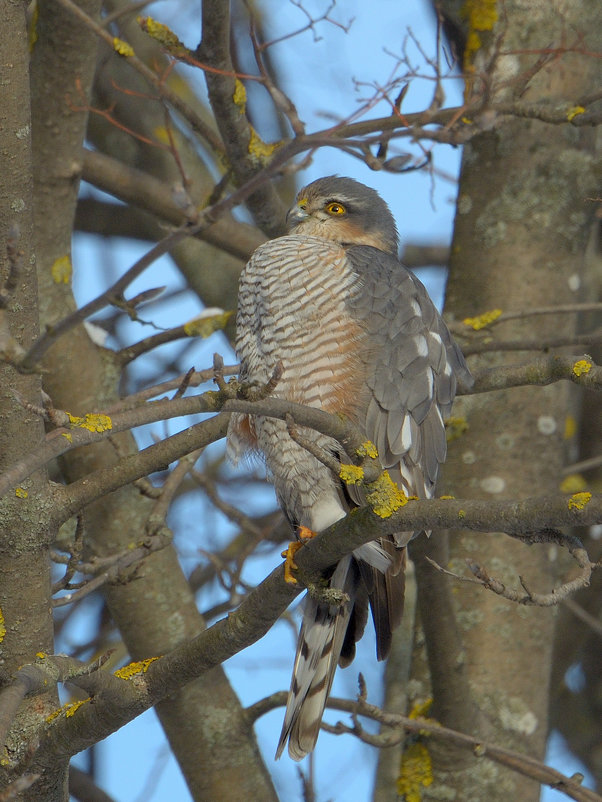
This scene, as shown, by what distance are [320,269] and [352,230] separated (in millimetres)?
719

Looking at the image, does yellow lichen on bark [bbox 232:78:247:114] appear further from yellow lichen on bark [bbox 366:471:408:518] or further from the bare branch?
the bare branch

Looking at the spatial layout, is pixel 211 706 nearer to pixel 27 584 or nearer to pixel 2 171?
pixel 27 584

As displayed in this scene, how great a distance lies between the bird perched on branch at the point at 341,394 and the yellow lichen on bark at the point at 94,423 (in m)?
1.00

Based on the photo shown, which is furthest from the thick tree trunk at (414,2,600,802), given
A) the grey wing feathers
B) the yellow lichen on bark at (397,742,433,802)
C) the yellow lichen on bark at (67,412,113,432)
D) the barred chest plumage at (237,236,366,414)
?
the yellow lichen on bark at (67,412,113,432)

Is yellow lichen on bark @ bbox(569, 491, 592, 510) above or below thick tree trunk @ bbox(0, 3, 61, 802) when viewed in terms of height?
below

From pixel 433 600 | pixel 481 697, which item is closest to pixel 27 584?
pixel 433 600

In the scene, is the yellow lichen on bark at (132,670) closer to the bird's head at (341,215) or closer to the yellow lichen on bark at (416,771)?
the yellow lichen on bark at (416,771)

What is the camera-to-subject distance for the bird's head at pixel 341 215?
13.0 ft

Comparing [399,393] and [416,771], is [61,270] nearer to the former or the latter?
[399,393]

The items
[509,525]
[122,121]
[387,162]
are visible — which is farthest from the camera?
[122,121]

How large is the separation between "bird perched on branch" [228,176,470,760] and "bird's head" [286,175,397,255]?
49 centimetres

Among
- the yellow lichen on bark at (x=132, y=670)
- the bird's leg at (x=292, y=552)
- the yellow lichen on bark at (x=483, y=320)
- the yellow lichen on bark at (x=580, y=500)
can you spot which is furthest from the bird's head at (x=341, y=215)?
the yellow lichen on bark at (x=580, y=500)

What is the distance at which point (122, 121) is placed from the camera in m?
5.14

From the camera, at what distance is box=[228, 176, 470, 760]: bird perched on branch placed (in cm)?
304
